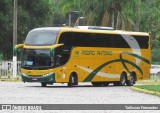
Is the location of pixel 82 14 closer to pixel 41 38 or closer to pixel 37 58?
pixel 41 38

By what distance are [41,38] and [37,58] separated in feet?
4.04

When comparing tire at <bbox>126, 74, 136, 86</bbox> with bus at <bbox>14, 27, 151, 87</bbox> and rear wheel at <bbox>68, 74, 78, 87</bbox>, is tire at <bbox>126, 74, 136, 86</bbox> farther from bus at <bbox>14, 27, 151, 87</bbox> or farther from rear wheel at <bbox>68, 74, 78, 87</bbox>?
rear wheel at <bbox>68, 74, 78, 87</bbox>

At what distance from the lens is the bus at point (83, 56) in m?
40.9

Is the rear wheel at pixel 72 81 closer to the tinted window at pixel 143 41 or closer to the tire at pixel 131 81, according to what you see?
the tire at pixel 131 81

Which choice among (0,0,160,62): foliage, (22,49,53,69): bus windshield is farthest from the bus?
(0,0,160,62): foliage

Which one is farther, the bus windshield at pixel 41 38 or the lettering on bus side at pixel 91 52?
the lettering on bus side at pixel 91 52

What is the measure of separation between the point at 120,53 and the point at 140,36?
8.89ft

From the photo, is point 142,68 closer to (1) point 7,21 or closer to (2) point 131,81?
(2) point 131,81

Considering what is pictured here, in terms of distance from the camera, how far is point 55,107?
2330cm

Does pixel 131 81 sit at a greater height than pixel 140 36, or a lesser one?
lesser

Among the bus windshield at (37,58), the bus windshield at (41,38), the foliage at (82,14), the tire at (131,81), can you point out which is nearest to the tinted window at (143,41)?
the tire at (131,81)

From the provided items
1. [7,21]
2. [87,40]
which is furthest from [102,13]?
[87,40]

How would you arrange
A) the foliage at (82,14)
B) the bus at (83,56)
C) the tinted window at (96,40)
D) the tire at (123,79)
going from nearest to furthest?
1. the bus at (83,56)
2. the tinted window at (96,40)
3. the tire at (123,79)
4. the foliage at (82,14)

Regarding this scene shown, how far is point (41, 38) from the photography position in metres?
41.0
